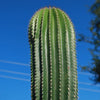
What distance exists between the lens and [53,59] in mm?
5859

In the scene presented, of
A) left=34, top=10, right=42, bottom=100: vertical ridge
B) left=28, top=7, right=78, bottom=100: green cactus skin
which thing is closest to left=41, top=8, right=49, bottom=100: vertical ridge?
left=28, top=7, right=78, bottom=100: green cactus skin

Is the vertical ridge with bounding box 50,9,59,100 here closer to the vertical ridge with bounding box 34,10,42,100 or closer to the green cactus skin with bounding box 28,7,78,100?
the green cactus skin with bounding box 28,7,78,100

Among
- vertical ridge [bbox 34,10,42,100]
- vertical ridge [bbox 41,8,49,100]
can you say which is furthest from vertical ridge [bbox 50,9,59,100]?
vertical ridge [bbox 34,10,42,100]

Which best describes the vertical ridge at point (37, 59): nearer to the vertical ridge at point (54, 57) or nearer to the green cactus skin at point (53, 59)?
the green cactus skin at point (53, 59)

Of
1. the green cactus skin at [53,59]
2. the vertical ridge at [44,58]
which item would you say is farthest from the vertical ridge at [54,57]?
the vertical ridge at [44,58]

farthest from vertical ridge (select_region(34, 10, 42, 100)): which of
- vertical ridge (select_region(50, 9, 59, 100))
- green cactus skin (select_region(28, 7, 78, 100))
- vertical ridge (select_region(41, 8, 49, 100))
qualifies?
vertical ridge (select_region(50, 9, 59, 100))

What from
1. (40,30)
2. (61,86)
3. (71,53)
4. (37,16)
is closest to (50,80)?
(61,86)

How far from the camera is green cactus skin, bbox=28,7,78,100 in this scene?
576 cm

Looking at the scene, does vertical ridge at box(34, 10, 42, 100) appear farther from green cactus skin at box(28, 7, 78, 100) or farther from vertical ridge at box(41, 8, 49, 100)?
vertical ridge at box(41, 8, 49, 100)

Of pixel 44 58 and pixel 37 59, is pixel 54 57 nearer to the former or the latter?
pixel 44 58

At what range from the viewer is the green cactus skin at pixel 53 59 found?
5758 millimetres

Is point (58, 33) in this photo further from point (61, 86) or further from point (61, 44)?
point (61, 86)

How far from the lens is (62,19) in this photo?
631 cm

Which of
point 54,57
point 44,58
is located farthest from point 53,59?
point 44,58
